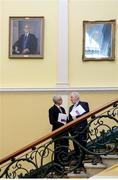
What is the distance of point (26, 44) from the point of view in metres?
9.08

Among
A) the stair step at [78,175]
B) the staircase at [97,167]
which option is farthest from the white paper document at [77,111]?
the stair step at [78,175]

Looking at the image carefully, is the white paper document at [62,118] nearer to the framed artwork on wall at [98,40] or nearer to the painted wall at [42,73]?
the painted wall at [42,73]

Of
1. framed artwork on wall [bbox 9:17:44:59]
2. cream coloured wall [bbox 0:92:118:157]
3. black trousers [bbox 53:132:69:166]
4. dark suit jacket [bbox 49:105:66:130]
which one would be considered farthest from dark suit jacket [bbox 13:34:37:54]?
black trousers [bbox 53:132:69:166]

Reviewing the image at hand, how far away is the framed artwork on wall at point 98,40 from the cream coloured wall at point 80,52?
0.30 feet

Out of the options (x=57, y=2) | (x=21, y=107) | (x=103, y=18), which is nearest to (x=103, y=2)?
(x=103, y=18)

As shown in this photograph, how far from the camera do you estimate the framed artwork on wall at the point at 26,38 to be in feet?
29.6

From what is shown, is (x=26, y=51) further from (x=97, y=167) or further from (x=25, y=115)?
(x=97, y=167)

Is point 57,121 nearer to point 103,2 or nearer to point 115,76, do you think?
point 115,76

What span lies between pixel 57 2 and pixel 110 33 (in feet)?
4.36

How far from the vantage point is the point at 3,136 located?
8.93 metres

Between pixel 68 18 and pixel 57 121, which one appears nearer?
pixel 57 121

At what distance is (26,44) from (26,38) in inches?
5.3

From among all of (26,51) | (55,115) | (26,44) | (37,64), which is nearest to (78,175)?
(55,115)

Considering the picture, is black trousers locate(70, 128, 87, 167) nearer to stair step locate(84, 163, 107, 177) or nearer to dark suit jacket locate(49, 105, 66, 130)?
stair step locate(84, 163, 107, 177)
